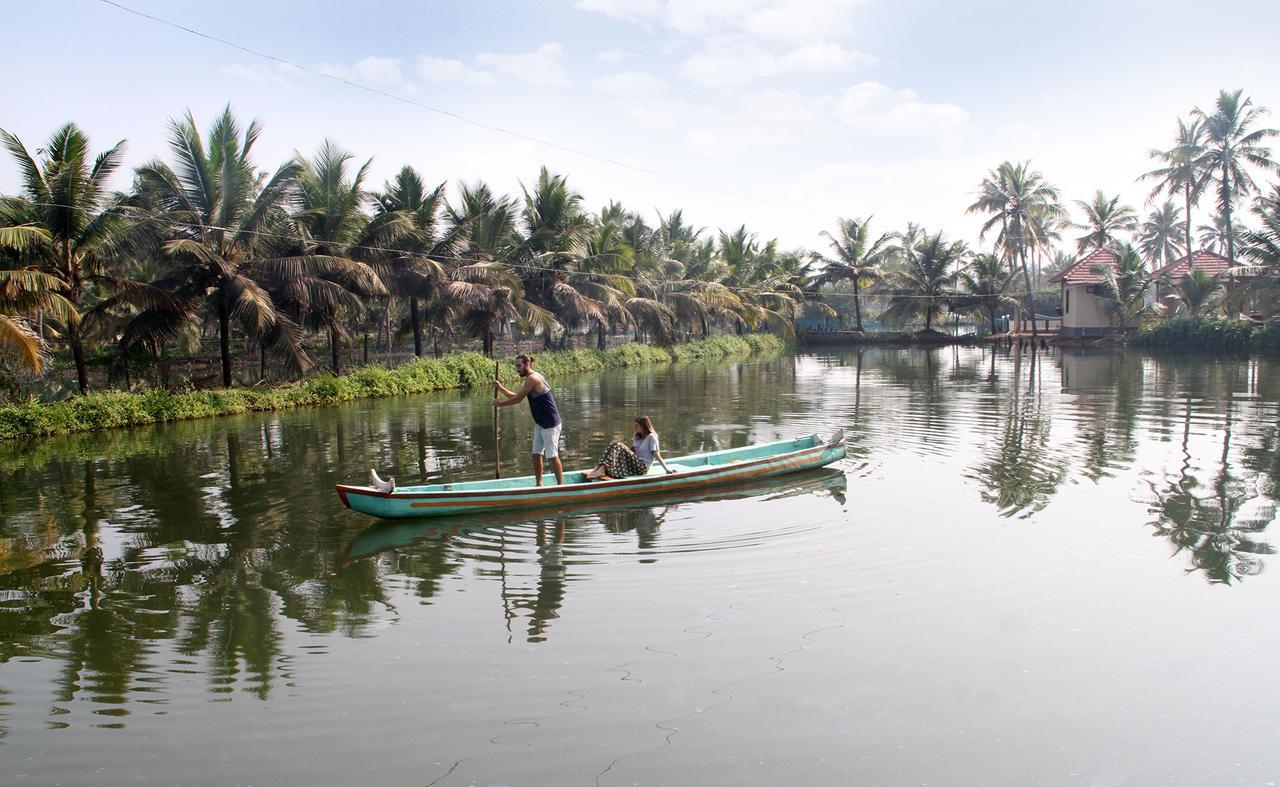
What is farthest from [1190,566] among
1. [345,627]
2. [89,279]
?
[89,279]

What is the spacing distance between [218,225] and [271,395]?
13.7ft

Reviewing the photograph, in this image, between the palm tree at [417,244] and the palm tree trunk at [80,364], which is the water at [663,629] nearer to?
the palm tree trunk at [80,364]

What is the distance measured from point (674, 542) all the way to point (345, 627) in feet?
11.3

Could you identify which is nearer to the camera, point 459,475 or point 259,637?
point 259,637

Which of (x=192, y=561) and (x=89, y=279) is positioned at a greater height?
(x=89, y=279)

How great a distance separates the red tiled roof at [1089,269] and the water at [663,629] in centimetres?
3734

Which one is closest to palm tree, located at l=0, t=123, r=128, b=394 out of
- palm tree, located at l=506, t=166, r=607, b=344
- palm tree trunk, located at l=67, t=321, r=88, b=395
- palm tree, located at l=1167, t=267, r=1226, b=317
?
palm tree trunk, located at l=67, t=321, r=88, b=395

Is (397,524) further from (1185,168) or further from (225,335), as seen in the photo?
(1185,168)

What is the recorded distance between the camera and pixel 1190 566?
8.08 meters

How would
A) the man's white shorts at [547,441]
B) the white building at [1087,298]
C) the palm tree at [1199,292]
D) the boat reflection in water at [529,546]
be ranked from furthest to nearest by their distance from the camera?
the white building at [1087,298]
the palm tree at [1199,292]
the man's white shorts at [547,441]
the boat reflection in water at [529,546]

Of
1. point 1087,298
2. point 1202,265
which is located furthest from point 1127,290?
point 1202,265

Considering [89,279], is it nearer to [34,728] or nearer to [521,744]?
[34,728]

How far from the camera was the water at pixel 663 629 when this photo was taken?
16.1 feet

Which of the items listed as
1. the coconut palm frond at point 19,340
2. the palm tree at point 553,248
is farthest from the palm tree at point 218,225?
the palm tree at point 553,248
